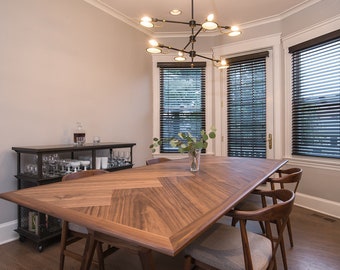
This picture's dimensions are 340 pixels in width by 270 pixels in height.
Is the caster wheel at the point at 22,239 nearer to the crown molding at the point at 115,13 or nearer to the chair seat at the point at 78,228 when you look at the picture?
the chair seat at the point at 78,228

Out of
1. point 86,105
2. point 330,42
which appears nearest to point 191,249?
point 86,105

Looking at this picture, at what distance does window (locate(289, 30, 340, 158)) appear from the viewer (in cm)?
320

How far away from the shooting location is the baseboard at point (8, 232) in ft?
8.13

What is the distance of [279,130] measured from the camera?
388cm

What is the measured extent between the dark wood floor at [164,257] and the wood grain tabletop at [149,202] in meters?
0.82

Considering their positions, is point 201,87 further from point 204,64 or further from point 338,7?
point 338,7

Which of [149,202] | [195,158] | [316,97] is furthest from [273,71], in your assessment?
[149,202]

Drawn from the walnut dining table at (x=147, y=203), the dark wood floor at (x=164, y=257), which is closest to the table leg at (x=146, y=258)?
the walnut dining table at (x=147, y=203)

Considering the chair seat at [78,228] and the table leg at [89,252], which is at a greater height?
the chair seat at [78,228]

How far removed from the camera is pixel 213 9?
3.64m

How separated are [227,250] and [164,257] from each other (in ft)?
3.50

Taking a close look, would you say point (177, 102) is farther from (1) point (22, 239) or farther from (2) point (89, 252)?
(2) point (89, 252)

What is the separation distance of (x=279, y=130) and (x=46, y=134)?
3.34 meters

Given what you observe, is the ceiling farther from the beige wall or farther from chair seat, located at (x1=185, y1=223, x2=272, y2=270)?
chair seat, located at (x1=185, y1=223, x2=272, y2=270)
